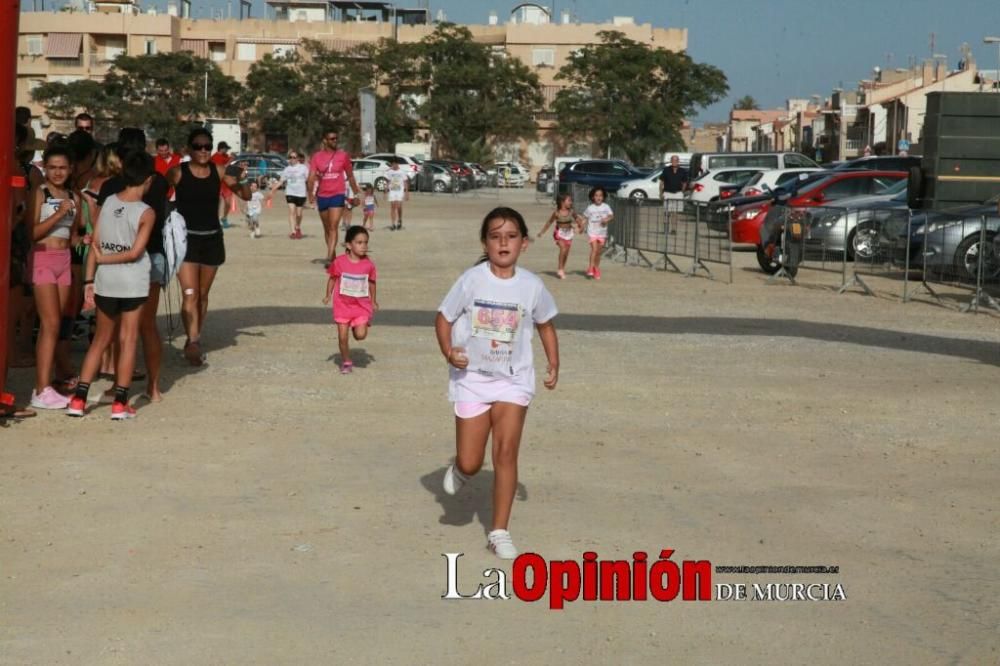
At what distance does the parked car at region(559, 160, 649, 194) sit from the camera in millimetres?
51688

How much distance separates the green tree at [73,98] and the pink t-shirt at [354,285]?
286 ft

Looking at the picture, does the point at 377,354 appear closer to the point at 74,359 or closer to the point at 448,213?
the point at 74,359

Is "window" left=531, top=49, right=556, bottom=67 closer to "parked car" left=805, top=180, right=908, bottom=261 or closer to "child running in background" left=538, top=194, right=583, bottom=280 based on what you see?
"parked car" left=805, top=180, right=908, bottom=261

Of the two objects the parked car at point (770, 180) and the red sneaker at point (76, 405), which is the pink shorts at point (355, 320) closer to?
the red sneaker at point (76, 405)

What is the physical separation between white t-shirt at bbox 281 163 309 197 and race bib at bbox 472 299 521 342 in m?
22.3

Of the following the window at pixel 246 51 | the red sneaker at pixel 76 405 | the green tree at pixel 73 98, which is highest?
the window at pixel 246 51

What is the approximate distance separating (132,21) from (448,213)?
233 feet

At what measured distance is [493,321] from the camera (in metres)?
6.55

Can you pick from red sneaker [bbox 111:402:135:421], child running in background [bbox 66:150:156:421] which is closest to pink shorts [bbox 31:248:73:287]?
child running in background [bbox 66:150:156:421]

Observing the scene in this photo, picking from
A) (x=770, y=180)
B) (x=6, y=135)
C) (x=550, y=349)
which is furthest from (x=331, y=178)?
(x=770, y=180)

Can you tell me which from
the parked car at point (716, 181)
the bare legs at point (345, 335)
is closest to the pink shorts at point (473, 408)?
the bare legs at point (345, 335)

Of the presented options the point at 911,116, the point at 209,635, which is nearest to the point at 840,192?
the point at 209,635

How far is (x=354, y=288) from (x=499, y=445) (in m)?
5.15

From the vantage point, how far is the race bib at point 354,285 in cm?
1145
